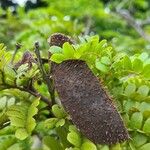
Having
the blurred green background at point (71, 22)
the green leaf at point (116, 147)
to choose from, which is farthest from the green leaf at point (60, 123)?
the blurred green background at point (71, 22)

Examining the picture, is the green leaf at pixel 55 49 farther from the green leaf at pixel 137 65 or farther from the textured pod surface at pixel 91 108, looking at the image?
the green leaf at pixel 137 65

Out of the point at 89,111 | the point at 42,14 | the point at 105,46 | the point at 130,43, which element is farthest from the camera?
the point at 42,14

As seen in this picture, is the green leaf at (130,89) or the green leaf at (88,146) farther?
the green leaf at (130,89)

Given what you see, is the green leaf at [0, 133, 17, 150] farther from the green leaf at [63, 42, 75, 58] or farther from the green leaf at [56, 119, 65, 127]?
the green leaf at [63, 42, 75, 58]

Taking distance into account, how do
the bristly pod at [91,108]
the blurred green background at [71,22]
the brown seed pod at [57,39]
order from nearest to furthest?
the bristly pod at [91,108]
the brown seed pod at [57,39]
the blurred green background at [71,22]

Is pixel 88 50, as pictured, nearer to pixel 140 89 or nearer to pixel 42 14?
pixel 140 89

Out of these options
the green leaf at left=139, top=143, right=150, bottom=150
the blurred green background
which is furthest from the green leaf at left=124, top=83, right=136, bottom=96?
the blurred green background

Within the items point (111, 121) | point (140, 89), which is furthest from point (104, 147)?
point (140, 89)
